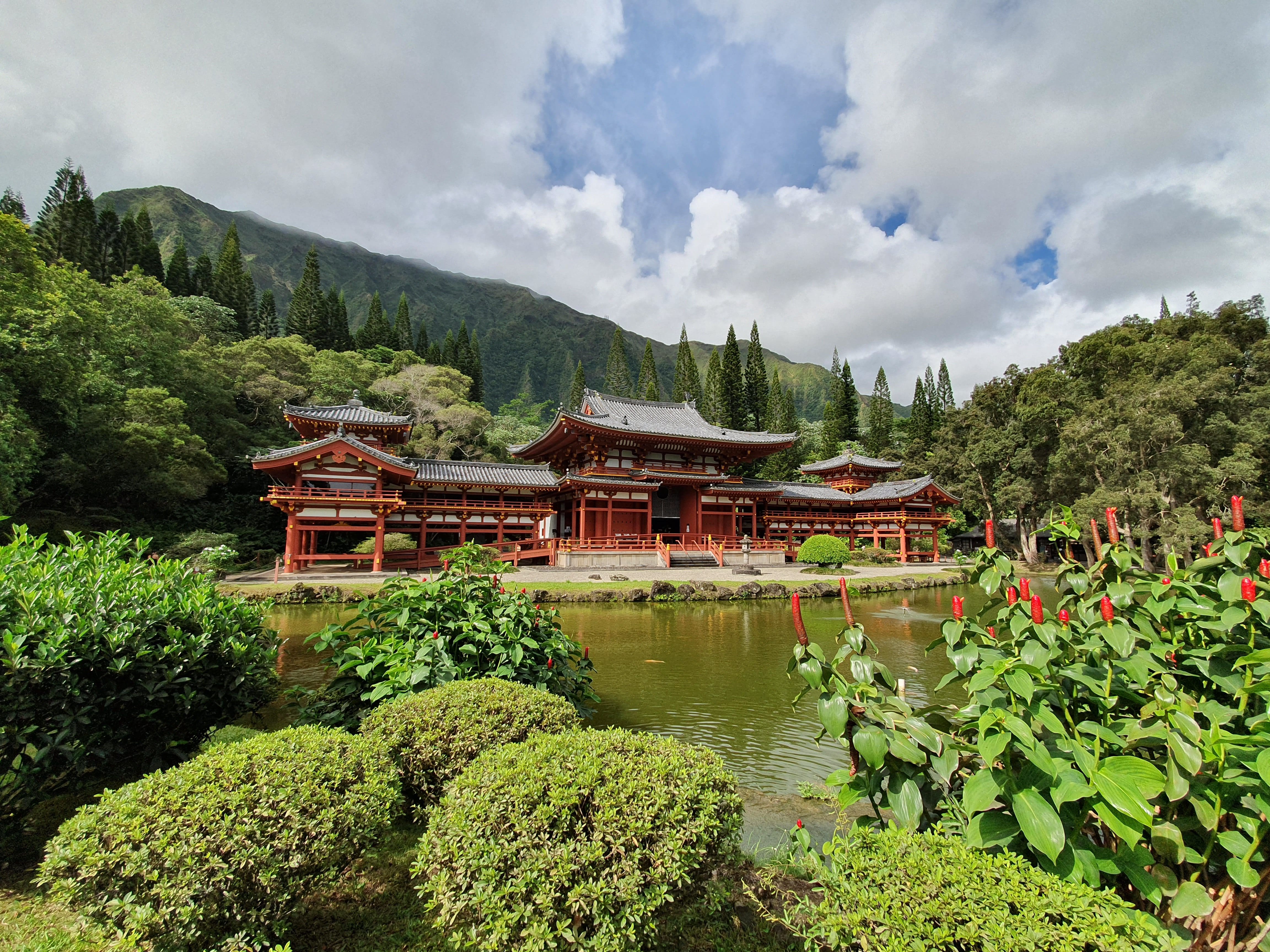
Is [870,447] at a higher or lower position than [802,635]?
higher

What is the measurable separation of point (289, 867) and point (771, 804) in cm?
328

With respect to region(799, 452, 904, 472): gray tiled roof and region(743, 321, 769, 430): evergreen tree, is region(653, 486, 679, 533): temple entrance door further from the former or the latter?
region(743, 321, 769, 430): evergreen tree

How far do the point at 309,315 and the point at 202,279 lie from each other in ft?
22.5

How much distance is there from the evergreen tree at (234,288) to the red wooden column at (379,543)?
88.4ft

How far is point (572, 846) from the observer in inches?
80.3

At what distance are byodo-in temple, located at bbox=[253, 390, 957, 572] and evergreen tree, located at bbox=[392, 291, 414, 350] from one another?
2324 centimetres

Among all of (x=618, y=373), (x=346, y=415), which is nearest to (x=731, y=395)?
(x=618, y=373)

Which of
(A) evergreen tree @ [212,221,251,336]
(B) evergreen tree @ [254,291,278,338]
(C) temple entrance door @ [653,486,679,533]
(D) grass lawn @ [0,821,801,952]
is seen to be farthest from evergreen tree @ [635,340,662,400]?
(D) grass lawn @ [0,821,801,952]

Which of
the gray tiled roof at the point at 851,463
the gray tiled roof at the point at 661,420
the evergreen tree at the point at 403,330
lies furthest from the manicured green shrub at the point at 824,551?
A: the evergreen tree at the point at 403,330

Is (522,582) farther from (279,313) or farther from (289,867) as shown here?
(279,313)

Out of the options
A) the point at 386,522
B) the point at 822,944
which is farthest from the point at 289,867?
the point at 386,522

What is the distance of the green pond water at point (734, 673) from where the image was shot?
15.9 ft

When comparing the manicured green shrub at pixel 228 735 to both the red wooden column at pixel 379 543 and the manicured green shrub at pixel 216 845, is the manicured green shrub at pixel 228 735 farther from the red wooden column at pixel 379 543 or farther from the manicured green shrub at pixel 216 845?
the red wooden column at pixel 379 543

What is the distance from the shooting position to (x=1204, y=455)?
19766 mm
